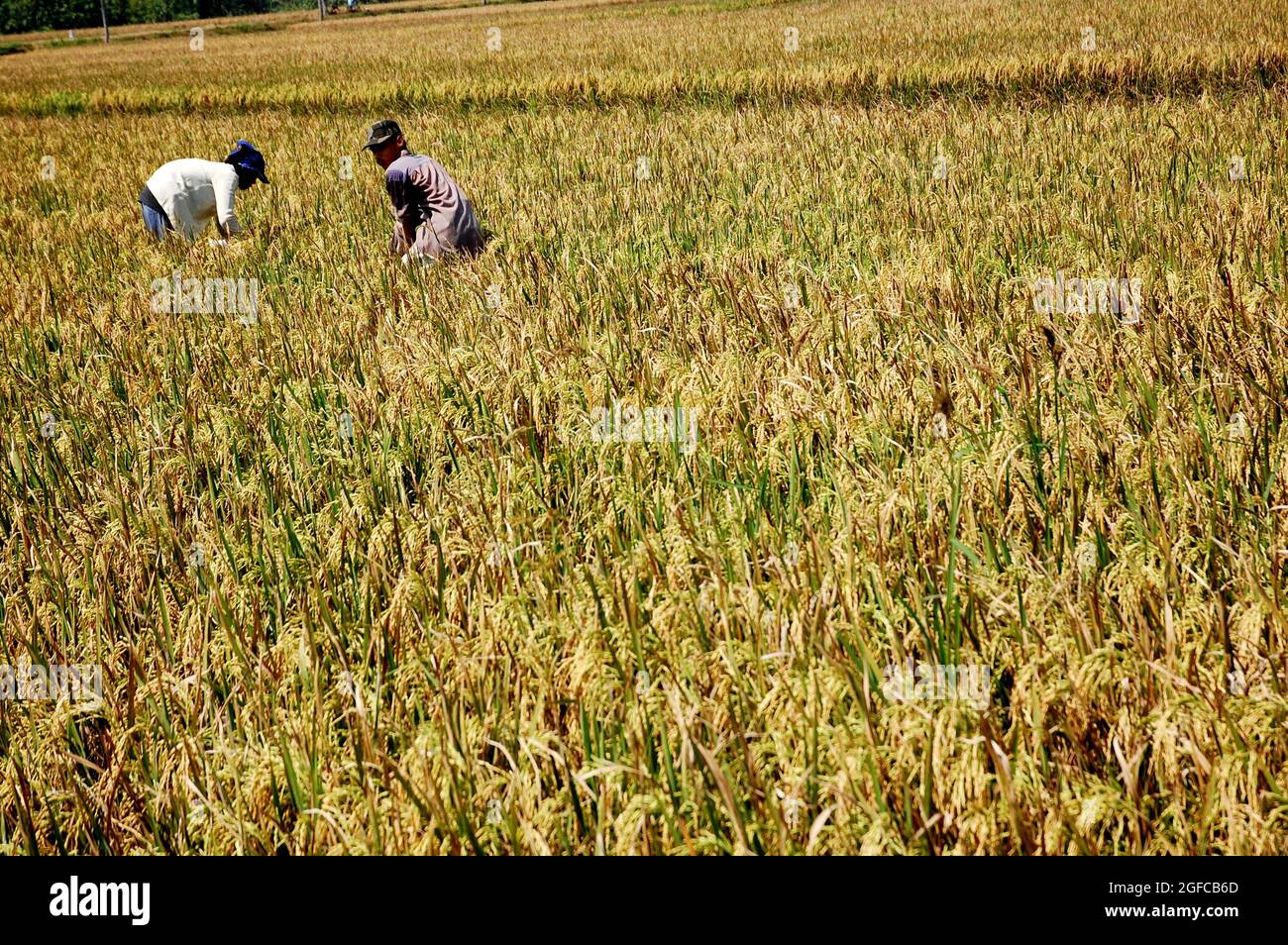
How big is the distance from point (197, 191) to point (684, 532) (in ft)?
18.8

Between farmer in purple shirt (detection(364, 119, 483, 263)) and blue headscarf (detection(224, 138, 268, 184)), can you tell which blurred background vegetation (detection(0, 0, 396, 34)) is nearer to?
blue headscarf (detection(224, 138, 268, 184))

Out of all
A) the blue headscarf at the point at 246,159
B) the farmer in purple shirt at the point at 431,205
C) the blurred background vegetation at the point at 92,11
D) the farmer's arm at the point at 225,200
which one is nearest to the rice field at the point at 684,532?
the farmer in purple shirt at the point at 431,205

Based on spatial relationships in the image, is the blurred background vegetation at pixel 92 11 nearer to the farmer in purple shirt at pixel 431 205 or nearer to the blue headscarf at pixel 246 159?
the blue headscarf at pixel 246 159

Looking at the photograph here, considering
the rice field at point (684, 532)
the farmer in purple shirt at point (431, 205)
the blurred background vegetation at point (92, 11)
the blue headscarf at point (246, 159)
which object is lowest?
the rice field at point (684, 532)

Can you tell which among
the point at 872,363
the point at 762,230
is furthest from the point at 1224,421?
the point at 762,230

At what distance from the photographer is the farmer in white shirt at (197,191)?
20.1ft

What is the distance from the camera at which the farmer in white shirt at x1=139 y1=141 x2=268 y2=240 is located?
6.12 m

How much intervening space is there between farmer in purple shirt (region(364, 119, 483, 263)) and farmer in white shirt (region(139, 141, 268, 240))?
51.4 inches

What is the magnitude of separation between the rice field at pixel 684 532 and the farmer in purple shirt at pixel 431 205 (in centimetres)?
25

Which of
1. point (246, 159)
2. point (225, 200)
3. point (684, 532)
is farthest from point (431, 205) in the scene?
point (684, 532)

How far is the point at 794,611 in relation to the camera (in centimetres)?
170

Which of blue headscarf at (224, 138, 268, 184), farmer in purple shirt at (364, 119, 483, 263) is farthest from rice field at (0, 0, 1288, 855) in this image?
blue headscarf at (224, 138, 268, 184)

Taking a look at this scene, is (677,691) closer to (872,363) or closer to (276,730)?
(276,730)
